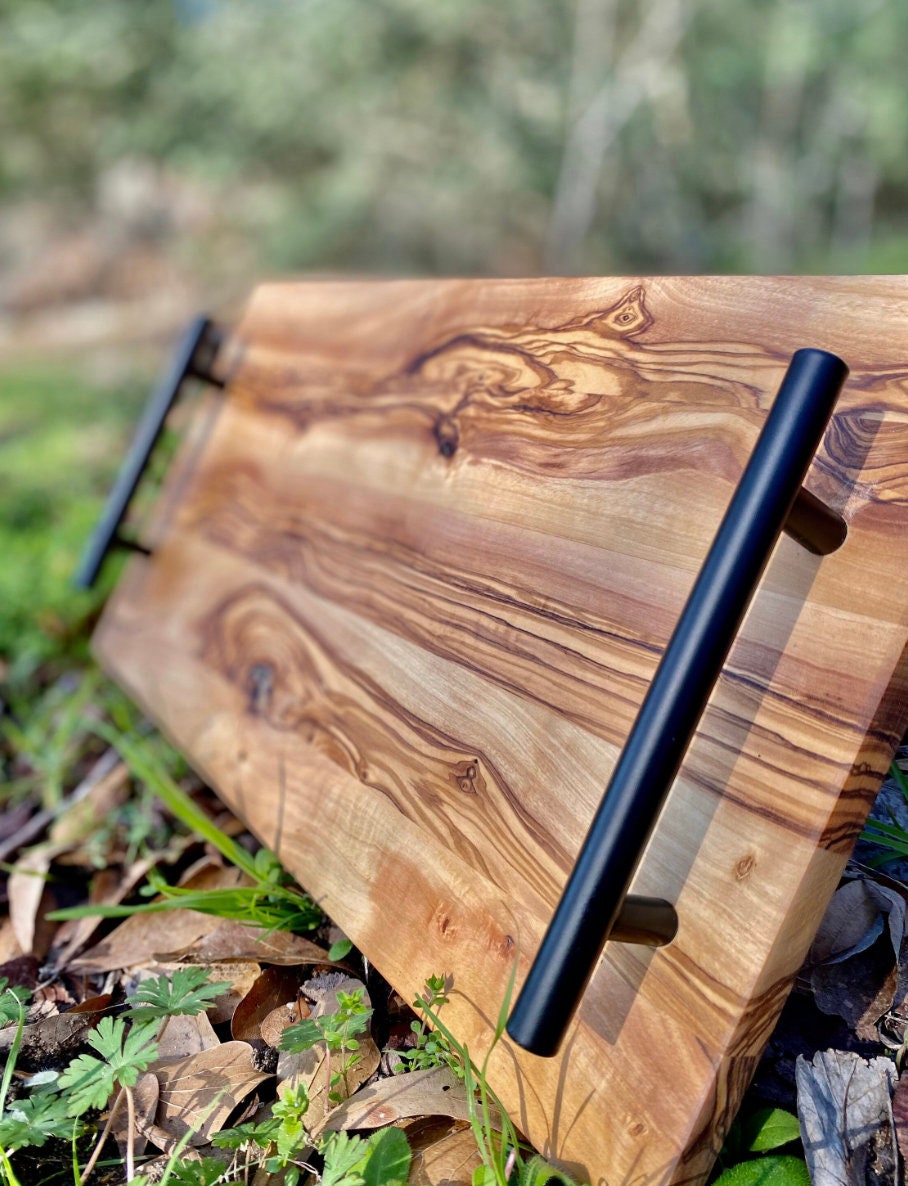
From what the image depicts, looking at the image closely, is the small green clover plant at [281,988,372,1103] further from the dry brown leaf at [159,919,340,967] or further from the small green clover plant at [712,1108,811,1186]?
the small green clover plant at [712,1108,811,1186]

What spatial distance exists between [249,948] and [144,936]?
0.22 metres

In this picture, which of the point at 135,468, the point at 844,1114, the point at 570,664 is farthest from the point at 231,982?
the point at 135,468

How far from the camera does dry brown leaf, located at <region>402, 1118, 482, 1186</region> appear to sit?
2.89 ft

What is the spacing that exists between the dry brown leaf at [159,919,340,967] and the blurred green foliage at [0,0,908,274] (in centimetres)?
762

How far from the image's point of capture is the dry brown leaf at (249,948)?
1168 mm

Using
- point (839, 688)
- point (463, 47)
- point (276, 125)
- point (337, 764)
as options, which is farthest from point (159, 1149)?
point (463, 47)

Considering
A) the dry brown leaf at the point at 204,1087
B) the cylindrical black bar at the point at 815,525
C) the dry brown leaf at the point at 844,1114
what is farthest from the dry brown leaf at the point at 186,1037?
the cylindrical black bar at the point at 815,525

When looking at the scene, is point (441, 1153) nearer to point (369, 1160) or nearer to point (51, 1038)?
point (369, 1160)

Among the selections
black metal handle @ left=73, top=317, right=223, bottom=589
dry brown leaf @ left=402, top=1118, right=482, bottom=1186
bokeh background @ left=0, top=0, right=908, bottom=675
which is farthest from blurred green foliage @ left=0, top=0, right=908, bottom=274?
dry brown leaf @ left=402, top=1118, right=482, bottom=1186

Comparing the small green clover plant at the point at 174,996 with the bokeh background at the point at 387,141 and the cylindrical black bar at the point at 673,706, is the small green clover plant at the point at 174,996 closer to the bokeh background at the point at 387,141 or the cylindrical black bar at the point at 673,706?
the cylindrical black bar at the point at 673,706

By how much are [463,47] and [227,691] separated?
8.14 m

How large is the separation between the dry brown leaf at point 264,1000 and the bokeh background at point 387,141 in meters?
5.53

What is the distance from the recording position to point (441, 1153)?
91 cm

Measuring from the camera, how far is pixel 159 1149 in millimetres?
974
